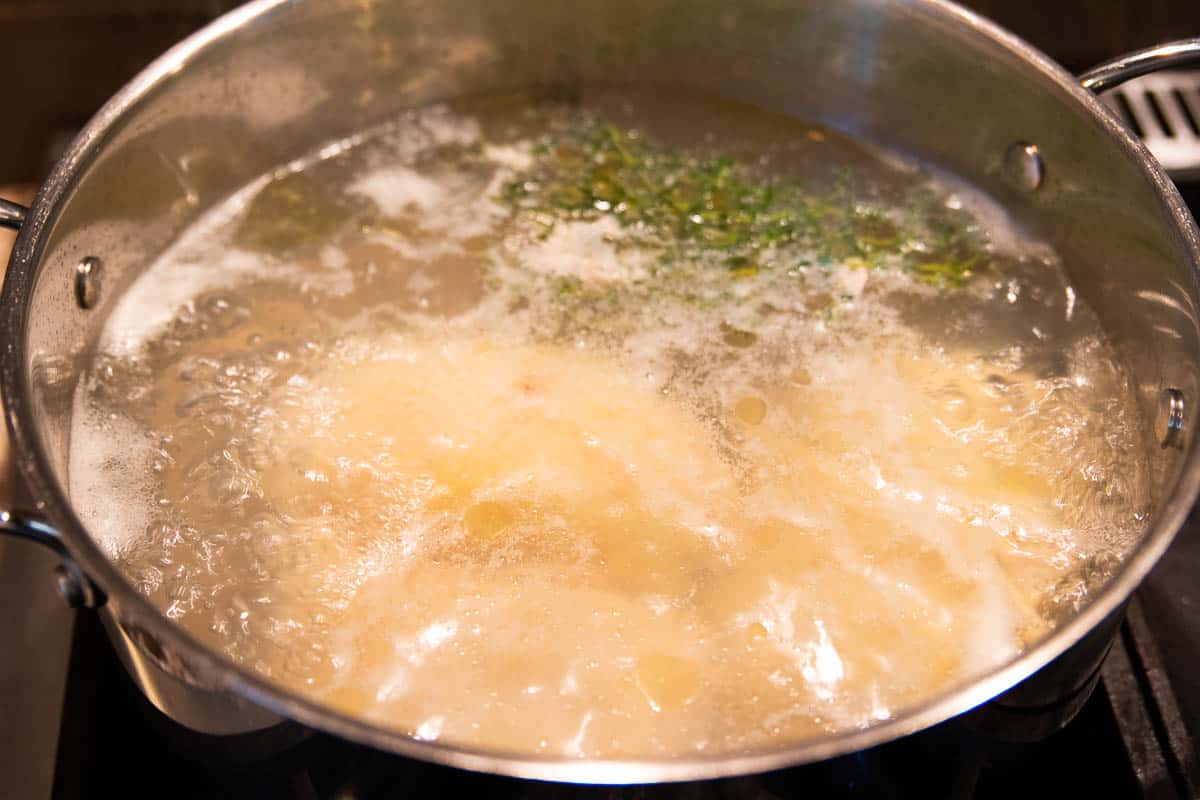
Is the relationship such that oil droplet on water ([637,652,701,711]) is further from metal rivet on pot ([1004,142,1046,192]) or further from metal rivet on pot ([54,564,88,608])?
metal rivet on pot ([1004,142,1046,192])

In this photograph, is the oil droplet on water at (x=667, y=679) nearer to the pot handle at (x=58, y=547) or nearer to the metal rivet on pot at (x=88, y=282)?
the pot handle at (x=58, y=547)

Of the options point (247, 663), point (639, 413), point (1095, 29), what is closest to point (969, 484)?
point (639, 413)

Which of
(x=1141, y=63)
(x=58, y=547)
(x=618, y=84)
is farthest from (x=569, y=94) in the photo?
(x=58, y=547)

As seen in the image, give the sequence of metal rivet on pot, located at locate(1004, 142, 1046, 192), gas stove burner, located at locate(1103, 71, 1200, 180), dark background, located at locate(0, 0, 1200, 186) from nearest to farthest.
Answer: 1. metal rivet on pot, located at locate(1004, 142, 1046, 192)
2. gas stove burner, located at locate(1103, 71, 1200, 180)
3. dark background, located at locate(0, 0, 1200, 186)

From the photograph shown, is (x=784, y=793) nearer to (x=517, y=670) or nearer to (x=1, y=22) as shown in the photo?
(x=517, y=670)

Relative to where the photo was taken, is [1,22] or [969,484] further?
[1,22]

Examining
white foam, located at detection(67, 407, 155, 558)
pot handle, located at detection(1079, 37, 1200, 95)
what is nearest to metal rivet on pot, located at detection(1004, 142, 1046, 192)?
pot handle, located at detection(1079, 37, 1200, 95)
